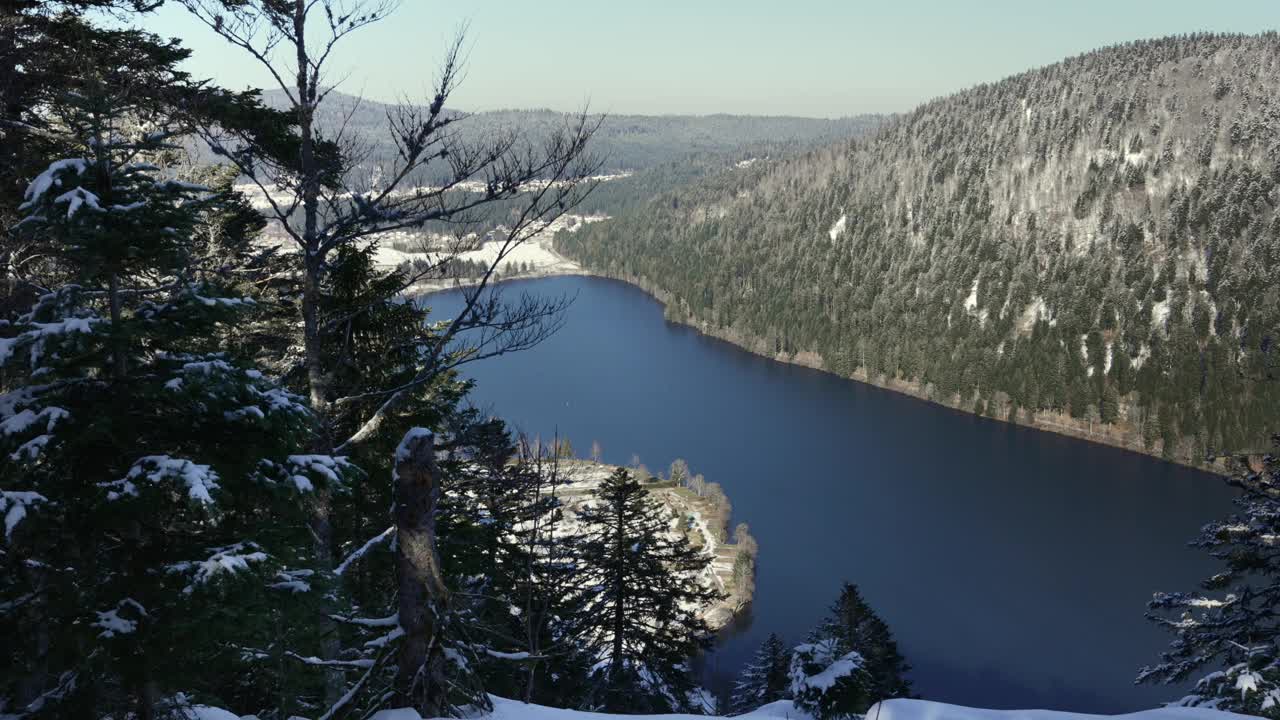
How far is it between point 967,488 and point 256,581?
86136mm

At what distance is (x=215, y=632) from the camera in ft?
19.1

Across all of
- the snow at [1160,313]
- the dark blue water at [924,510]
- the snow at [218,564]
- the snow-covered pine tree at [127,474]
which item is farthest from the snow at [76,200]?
the snow at [1160,313]

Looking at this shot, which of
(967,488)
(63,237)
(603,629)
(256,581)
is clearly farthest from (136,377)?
(967,488)

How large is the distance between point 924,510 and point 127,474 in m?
79.0

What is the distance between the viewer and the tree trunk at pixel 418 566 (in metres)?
5.47

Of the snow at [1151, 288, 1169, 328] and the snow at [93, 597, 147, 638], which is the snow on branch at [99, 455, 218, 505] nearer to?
the snow at [93, 597, 147, 638]

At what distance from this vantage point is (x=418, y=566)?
5.56 meters

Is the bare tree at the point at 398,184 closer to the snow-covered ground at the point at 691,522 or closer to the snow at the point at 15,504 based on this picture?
the snow at the point at 15,504

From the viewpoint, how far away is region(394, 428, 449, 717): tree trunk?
18.0ft

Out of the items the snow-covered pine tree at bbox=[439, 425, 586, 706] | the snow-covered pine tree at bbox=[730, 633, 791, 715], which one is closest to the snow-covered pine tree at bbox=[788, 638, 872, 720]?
the snow-covered pine tree at bbox=[439, 425, 586, 706]

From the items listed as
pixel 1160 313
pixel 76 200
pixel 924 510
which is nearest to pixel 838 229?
pixel 1160 313

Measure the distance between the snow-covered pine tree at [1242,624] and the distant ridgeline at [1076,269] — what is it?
9243 centimetres

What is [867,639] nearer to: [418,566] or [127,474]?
[418,566]

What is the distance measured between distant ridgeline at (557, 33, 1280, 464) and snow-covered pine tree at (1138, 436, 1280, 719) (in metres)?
92.4
